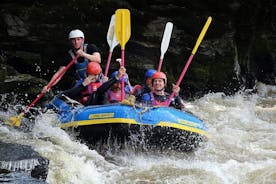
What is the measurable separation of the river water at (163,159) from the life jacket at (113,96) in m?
0.76

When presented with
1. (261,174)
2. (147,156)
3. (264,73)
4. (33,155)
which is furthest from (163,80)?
(264,73)

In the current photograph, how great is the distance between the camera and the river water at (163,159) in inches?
180

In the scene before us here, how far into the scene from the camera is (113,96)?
5996 mm

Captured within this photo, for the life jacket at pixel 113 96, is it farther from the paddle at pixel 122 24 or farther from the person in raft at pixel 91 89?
the paddle at pixel 122 24

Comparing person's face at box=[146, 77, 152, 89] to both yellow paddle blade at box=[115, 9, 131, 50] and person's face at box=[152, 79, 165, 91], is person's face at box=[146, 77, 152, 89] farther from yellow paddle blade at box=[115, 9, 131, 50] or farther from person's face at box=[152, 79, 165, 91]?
yellow paddle blade at box=[115, 9, 131, 50]

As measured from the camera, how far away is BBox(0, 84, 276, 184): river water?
4.56 meters

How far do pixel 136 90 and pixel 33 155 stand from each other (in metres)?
2.35

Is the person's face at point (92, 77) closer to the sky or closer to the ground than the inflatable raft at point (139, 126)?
closer to the sky

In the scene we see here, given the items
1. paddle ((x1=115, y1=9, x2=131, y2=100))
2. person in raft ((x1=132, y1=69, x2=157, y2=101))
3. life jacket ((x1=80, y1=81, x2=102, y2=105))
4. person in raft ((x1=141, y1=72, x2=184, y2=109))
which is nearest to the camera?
person in raft ((x1=141, y1=72, x2=184, y2=109))

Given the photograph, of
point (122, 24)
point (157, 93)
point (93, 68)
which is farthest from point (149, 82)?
point (122, 24)

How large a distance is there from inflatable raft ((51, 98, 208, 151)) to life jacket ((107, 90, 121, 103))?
54 cm

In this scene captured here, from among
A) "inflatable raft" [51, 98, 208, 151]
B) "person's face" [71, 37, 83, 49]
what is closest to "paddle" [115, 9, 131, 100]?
"person's face" [71, 37, 83, 49]

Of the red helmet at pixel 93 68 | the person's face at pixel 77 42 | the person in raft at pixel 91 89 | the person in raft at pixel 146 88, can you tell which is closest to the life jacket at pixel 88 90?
the person in raft at pixel 91 89

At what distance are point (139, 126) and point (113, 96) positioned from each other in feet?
3.09
